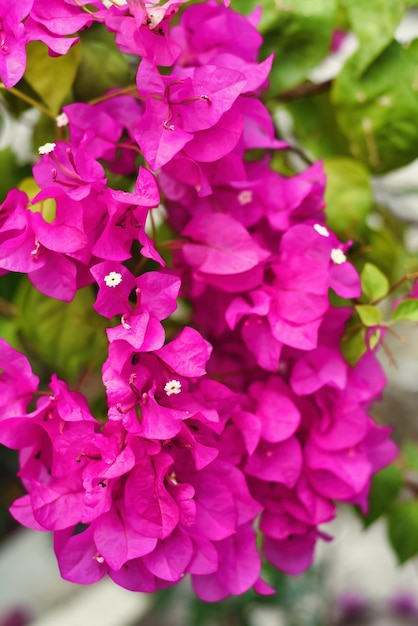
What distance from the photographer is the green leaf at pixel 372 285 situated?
50 cm

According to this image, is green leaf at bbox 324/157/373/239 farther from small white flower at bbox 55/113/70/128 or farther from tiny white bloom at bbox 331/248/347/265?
small white flower at bbox 55/113/70/128

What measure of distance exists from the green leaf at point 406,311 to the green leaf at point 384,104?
0.58 feet

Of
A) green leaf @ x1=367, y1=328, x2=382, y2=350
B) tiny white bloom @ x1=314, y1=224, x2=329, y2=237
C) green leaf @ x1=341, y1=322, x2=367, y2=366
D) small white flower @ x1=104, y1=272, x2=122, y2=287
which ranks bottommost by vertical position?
green leaf @ x1=341, y1=322, x2=367, y2=366

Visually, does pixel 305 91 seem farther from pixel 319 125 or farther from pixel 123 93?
pixel 123 93

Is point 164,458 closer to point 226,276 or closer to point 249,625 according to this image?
point 226,276

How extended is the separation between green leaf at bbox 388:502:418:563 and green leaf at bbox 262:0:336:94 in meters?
0.43

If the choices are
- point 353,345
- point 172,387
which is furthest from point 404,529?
point 172,387

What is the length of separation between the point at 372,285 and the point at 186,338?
0.52 feet

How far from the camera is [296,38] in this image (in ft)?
2.04

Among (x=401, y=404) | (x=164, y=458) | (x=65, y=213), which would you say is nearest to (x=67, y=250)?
(x=65, y=213)

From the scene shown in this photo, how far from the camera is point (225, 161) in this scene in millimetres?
460

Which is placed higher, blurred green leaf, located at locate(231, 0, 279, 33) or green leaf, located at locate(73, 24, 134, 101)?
blurred green leaf, located at locate(231, 0, 279, 33)

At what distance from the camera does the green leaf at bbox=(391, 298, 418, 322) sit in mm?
475

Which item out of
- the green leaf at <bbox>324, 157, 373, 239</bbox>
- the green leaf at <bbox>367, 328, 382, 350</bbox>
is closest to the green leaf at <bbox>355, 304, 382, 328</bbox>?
the green leaf at <bbox>367, 328, 382, 350</bbox>
